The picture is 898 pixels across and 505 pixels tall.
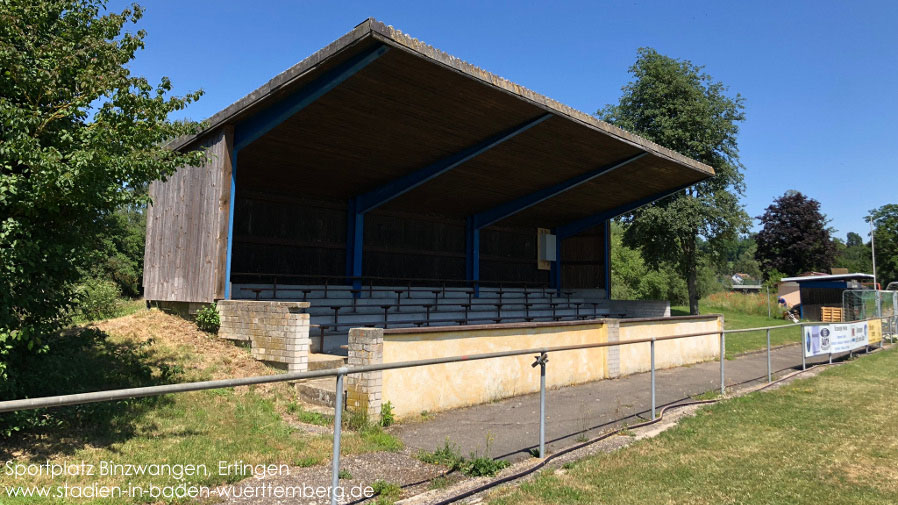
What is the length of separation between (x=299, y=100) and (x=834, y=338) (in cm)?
1489

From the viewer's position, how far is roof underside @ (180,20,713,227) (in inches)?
409

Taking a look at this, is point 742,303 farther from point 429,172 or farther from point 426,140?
point 426,140

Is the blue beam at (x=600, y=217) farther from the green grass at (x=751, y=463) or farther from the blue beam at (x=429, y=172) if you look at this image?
the green grass at (x=751, y=463)

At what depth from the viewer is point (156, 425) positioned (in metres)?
6.48

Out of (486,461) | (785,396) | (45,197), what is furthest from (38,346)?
(785,396)

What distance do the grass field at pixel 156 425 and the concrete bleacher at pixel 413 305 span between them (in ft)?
9.93

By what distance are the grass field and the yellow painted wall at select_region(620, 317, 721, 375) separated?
7153mm

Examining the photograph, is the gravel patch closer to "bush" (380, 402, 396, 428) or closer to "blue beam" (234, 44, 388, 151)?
"bush" (380, 402, 396, 428)

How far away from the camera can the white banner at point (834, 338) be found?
13.8 meters

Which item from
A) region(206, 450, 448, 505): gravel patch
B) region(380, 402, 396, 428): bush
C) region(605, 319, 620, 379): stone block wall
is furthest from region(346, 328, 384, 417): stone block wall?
region(605, 319, 620, 379): stone block wall

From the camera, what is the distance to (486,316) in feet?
60.7

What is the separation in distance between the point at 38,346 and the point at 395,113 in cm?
803

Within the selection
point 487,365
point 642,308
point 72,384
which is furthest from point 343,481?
point 642,308

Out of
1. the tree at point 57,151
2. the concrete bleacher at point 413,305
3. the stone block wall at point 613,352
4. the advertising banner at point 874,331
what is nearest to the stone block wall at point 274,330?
the concrete bleacher at point 413,305
